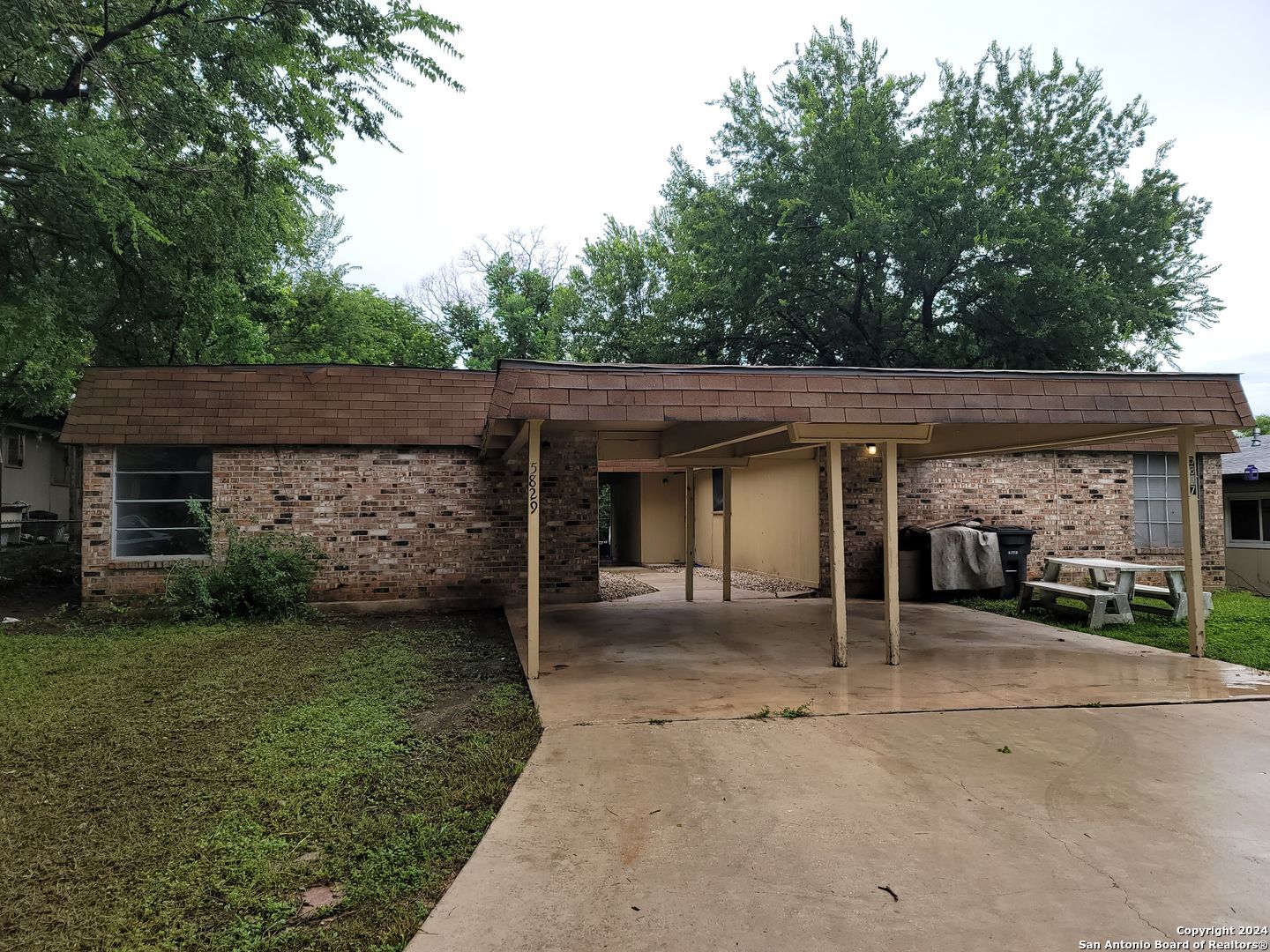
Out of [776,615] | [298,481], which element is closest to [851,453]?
[776,615]

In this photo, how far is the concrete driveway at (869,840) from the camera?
7.69ft

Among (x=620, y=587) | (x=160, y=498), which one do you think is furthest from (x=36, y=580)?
(x=620, y=587)

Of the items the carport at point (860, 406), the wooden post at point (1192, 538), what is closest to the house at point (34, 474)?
the carport at point (860, 406)

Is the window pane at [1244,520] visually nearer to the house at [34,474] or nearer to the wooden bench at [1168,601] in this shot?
the wooden bench at [1168,601]

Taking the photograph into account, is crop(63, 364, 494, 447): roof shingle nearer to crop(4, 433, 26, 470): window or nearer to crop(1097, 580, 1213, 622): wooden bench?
crop(1097, 580, 1213, 622): wooden bench

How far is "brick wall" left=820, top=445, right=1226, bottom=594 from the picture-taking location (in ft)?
35.2

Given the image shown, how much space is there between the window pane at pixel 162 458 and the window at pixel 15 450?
482 inches

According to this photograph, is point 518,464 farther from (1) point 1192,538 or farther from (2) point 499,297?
(2) point 499,297

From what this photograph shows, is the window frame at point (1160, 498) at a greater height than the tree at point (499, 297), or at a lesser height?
lesser

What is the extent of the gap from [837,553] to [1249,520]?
1108 cm

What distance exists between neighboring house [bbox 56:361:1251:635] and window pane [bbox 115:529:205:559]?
0.9 inches

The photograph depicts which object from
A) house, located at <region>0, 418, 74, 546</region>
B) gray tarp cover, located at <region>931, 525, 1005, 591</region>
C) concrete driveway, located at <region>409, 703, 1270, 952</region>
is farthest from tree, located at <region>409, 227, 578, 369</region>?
concrete driveway, located at <region>409, 703, 1270, 952</region>

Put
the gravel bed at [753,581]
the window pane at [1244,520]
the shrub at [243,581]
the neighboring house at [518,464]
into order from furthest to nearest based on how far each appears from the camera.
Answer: the window pane at [1244,520] → the gravel bed at [753,581] → the shrub at [243,581] → the neighboring house at [518,464]

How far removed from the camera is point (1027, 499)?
11.0m
